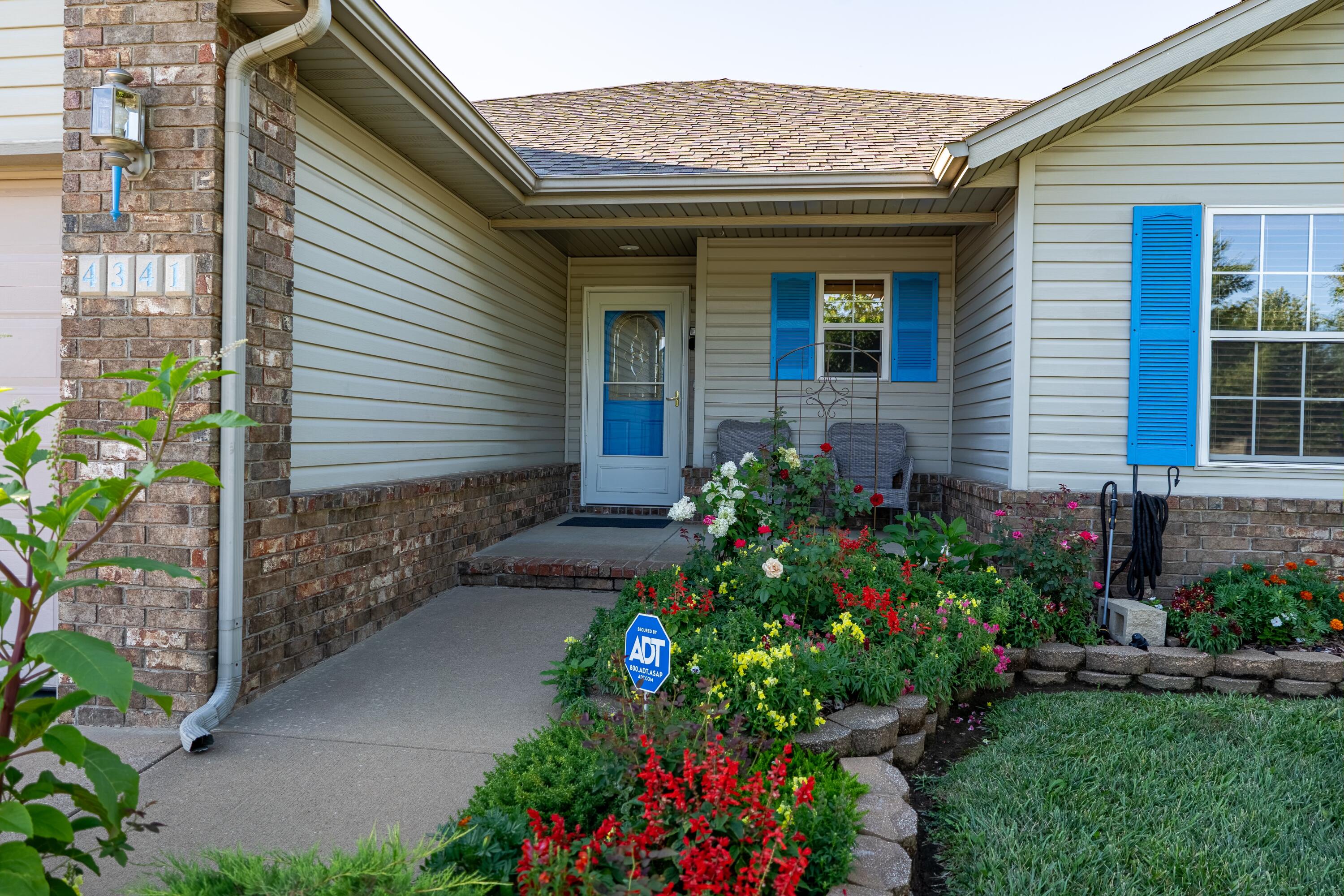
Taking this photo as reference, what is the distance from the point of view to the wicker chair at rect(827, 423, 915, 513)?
263 inches

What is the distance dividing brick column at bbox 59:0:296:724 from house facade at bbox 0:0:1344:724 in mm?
13

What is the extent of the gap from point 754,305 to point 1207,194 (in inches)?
129

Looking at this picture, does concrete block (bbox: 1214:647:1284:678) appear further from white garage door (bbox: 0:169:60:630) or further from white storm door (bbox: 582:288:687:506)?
white garage door (bbox: 0:169:60:630)

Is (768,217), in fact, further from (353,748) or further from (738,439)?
(353,748)

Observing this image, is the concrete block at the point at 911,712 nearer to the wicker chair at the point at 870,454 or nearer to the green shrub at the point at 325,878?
the green shrub at the point at 325,878

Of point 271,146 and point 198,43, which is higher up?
point 198,43

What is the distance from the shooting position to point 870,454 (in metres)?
6.72

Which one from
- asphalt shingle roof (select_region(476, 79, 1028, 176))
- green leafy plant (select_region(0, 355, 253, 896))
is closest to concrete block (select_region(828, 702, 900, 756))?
green leafy plant (select_region(0, 355, 253, 896))

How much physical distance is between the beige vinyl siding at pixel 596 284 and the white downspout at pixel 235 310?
15.8ft

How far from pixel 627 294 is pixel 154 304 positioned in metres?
5.20

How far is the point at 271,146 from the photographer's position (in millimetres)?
3418

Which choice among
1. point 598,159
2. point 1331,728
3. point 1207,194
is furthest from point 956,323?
point 1331,728

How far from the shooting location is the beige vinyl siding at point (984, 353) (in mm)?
5176

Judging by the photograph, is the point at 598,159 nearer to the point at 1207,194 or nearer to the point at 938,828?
the point at 1207,194
